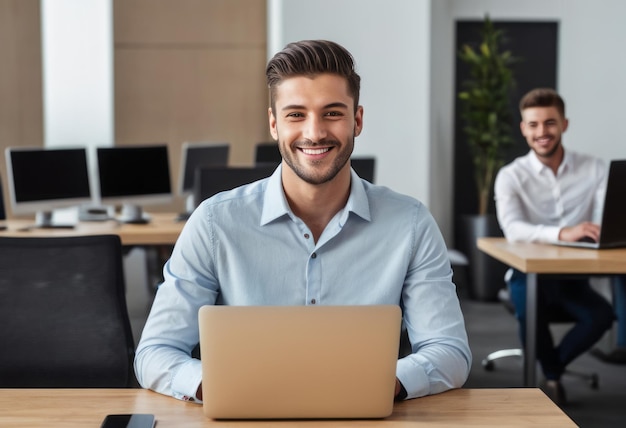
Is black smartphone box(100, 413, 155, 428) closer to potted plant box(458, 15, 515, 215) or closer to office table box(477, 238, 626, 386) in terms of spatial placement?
office table box(477, 238, 626, 386)

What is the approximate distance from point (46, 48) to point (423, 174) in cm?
308

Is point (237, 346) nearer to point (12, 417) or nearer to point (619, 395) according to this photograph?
point (12, 417)

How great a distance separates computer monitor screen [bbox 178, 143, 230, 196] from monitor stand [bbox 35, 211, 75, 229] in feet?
3.35

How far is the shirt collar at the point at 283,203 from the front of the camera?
2.15m

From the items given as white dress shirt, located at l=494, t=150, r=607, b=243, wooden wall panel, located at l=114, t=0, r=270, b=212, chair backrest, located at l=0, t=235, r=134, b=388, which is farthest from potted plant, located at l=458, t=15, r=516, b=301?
chair backrest, located at l=0, t=235, r=134, b=388

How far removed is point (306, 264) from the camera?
2.14 meters

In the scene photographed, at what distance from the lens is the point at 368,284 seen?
7.07ft

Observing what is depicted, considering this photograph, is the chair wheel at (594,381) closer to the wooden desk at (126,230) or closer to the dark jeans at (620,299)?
the dark jeans at (620,299)

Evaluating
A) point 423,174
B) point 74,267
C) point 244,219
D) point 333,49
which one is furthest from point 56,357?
point 423,174

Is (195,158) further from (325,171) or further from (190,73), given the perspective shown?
(325,171)

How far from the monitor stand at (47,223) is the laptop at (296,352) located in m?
3.95

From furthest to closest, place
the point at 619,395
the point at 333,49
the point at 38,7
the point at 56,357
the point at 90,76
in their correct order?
the point at 90,76 < the point at 38,7 < the point at 619,395 < the point at 56,357 < the point at 333,49

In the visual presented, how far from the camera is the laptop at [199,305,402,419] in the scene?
1586 mm

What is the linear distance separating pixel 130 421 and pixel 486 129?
587cm
